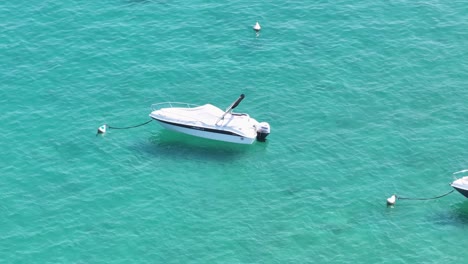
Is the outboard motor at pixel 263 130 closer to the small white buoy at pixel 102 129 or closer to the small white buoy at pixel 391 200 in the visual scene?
the small white buoy at pixel 391 200

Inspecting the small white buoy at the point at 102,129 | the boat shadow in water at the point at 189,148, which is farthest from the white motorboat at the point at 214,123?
the small white buoy at the point at 102,129

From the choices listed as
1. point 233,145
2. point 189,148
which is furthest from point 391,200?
point 189,148

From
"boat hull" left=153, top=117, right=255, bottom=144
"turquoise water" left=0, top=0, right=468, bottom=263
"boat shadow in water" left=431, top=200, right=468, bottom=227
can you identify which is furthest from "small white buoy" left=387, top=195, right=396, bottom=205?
"boat hull" left=153, top=117, right=255, bottom=144

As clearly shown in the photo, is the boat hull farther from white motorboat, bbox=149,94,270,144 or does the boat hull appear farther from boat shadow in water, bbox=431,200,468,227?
boat shadow in water, bbox=431,200,468,227

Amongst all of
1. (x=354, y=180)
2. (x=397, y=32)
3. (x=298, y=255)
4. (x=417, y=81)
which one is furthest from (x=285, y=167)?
(x=397, y=32)

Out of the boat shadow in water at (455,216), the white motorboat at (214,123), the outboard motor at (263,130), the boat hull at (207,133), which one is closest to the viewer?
the boat shadow in water at (455,216)

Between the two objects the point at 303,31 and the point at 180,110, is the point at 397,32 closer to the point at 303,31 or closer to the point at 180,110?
the point at 303,31
